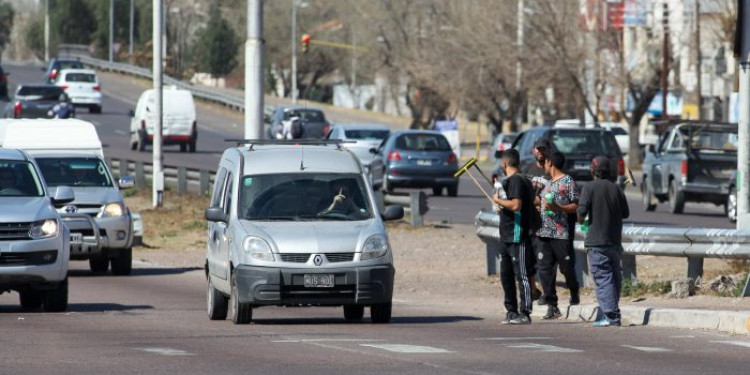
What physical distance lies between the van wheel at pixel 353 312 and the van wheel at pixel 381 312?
0.41m

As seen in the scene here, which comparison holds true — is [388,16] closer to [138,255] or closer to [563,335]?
[138,255]

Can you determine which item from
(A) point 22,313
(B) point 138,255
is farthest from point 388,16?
(A) point 22,313

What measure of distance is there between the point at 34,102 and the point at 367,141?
2028 centimetres

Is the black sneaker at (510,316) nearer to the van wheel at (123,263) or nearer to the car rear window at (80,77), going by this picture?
the van wheel at (123,263)

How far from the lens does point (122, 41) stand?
5561 inches

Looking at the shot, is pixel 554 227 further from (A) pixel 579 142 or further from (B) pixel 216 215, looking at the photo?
(A) pixel 579 142

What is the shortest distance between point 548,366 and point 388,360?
4.05 ft

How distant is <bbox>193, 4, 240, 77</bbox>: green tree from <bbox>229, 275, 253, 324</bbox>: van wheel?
4323 inches

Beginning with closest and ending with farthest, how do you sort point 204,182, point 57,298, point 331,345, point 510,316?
1. point 331,345
2. point 510,316
3. point 57,298
4. point 204,182

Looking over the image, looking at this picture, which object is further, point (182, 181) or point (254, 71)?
point (182, 181)

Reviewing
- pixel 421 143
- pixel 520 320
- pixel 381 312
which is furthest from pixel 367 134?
pixel 520 320

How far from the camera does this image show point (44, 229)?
59.3 feet

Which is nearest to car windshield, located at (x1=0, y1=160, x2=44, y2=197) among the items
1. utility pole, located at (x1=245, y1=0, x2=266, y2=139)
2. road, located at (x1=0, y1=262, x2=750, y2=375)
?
road, located at (x1=0, y1=262, x2=750, y2=375)

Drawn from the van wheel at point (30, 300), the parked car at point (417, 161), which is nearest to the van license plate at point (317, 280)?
the van wheel at point (30, 300)
